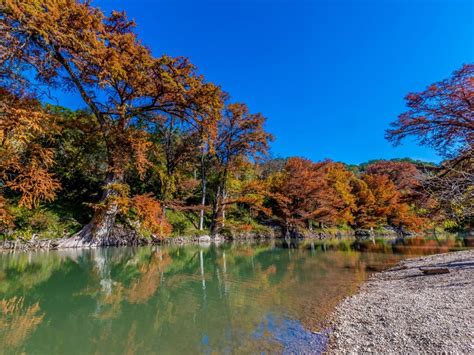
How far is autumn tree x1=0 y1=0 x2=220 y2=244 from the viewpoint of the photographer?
883 cm

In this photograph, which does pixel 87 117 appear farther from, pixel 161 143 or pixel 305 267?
pixel 305 267

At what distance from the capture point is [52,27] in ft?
25.6

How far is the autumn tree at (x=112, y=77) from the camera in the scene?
8.83 meters

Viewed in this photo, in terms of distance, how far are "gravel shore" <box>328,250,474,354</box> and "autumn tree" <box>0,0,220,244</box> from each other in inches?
400

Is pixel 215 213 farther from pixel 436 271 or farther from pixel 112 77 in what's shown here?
pixel 436 271

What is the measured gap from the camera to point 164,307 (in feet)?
15.8

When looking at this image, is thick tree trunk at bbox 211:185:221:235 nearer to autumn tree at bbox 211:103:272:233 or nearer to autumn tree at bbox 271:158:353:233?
autumn tree at bbox 211:103:272:233

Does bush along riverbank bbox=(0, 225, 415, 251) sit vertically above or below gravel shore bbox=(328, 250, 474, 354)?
above

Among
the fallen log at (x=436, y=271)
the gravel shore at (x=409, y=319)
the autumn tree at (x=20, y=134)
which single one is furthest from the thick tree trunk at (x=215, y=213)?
the gravel shore at (x=409, y=319)

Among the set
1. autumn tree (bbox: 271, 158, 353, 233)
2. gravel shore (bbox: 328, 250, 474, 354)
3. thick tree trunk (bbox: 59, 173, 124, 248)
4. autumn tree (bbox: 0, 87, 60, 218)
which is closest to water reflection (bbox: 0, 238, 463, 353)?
gravel shore (bbox: 328, 250, 474, 354)

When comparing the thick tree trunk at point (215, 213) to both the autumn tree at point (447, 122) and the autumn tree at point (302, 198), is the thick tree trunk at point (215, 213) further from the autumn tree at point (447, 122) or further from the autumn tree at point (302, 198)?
the autumn tree at point (447, 122)

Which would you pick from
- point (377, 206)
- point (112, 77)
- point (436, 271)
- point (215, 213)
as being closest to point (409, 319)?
point (436, 271)

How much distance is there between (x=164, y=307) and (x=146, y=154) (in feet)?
44.5

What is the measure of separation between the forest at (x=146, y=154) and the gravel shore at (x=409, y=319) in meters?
2.32
